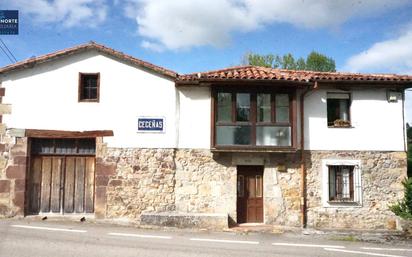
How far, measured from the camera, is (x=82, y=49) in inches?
500

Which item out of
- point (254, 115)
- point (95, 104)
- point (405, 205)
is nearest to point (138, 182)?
point (95, 104)

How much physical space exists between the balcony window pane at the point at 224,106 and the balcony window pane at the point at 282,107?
1618mm

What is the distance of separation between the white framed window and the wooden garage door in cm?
802

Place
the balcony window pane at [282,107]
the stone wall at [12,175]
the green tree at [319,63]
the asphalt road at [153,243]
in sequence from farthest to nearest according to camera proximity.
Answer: the green tree at [319,63] → the balcony window pane at [282,107] → the stone wall at [12,175] → the asphalt road at [153,243]

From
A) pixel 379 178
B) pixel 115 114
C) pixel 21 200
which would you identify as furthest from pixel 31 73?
pixel 379 178

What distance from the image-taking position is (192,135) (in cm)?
1252

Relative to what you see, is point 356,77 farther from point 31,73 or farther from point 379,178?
point 31,73

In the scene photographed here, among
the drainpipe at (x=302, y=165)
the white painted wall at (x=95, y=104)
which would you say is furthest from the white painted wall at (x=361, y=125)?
the white painted wall at (x=95, y=104)

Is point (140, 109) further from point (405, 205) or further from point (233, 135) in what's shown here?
point (405, 205)

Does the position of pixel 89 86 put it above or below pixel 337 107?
above

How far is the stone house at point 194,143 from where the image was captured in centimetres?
1222

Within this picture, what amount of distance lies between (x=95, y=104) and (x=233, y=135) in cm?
484

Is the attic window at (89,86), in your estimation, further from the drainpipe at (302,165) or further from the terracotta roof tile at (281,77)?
the drainpipe at (302,165)

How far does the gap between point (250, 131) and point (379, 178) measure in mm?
4756
